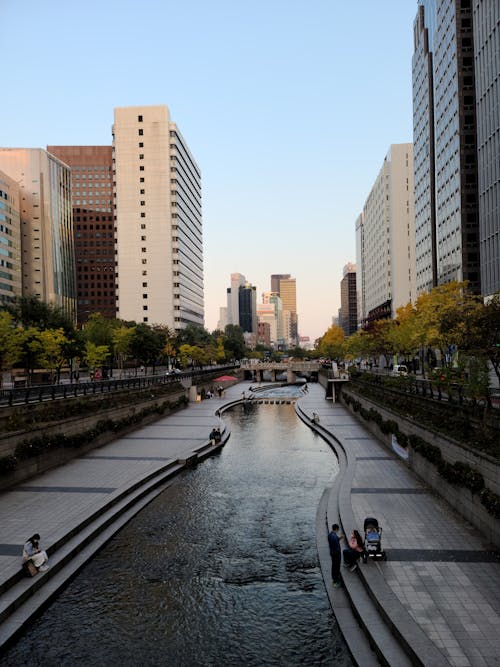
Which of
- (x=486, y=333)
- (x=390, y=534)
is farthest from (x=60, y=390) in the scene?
(x=486, y=333)

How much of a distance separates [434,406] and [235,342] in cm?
14605

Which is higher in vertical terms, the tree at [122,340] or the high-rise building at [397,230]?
the high-rise building at [397,230]

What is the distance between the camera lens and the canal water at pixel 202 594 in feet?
39.9

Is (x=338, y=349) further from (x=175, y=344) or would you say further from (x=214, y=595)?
(x=214, y=595)

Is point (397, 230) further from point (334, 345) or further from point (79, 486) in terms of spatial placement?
point (79, 486)

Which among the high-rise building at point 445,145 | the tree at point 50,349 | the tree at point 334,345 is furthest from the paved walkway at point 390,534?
the tree at point 334,345

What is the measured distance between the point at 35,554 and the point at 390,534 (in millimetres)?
11974

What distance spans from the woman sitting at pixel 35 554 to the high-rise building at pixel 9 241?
108 meters

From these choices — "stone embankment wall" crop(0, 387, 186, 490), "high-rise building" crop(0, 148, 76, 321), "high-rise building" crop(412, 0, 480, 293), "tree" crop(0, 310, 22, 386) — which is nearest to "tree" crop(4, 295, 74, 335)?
"tree" crop(0, 310, 22, 386)

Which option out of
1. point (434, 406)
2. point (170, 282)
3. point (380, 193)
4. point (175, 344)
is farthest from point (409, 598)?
point (380, 193)

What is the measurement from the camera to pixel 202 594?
15023 mm

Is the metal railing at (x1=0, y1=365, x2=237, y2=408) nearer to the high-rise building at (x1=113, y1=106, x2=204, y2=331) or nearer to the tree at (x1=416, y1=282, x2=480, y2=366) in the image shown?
the tree at (x1=416, y1=282, x2=480, y2=366)

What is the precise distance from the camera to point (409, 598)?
42.4 feet

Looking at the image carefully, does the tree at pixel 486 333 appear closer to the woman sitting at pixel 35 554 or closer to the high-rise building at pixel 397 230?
the woman sitting at pixel 35 554
